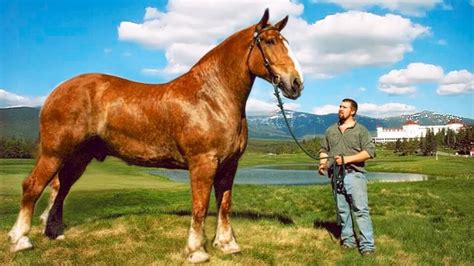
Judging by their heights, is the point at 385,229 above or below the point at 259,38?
below

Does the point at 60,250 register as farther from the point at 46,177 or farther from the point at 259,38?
the point at 259,38

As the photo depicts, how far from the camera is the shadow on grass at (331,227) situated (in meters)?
7.55

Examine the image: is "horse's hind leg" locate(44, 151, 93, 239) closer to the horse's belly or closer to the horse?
the horse

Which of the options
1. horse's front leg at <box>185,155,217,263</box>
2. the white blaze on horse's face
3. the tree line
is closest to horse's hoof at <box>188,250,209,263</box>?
horse's front leg at <box>185,155,217,263</box>

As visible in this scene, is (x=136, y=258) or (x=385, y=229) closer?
(x=136, y=258)

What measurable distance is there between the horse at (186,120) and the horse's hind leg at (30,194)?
1 cm

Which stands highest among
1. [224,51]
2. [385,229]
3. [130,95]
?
[224,51]

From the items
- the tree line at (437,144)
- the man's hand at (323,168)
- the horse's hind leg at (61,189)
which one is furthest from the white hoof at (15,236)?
the tree line at (437,144)

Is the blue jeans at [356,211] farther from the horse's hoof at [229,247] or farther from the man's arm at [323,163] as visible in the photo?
the horse's hoof at [229,247]

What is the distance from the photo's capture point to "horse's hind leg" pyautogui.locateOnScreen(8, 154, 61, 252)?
6.07 metres

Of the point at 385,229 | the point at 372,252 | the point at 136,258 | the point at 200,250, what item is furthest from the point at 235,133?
the point at 385,229

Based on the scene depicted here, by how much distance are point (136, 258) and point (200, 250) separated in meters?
0.93

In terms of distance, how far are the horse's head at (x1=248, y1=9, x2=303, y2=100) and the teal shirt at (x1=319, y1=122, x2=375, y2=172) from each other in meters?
1.80

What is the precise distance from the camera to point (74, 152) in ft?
20.6
